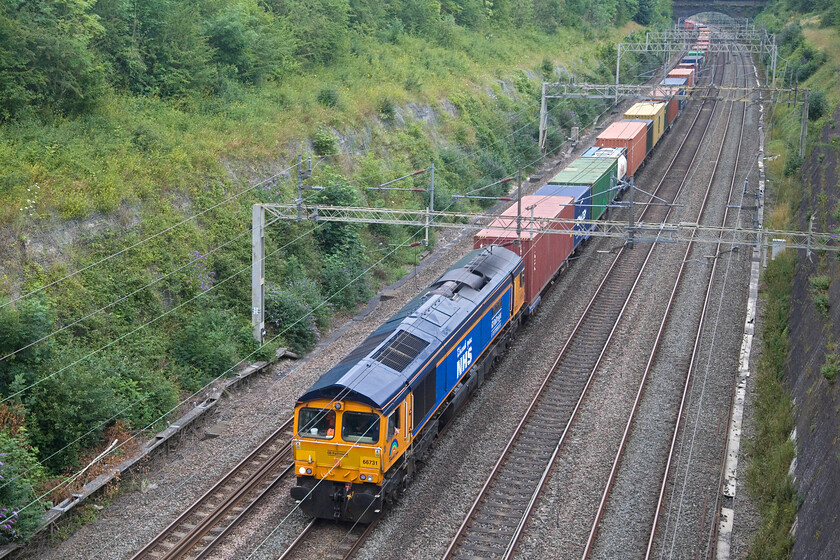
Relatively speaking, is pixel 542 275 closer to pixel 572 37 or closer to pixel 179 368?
pixel 179 368

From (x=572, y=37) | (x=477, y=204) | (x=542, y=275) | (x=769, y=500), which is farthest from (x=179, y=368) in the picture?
(x=572, y=37)

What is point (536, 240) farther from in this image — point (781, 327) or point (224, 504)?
point (224, 504)

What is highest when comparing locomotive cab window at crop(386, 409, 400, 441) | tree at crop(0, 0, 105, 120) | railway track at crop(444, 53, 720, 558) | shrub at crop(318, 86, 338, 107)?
tree at crop(0, 0, 105, 120)

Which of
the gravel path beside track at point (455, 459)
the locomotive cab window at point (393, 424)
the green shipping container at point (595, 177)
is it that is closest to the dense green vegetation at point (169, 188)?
the gravel path beside track at point (455, 459)

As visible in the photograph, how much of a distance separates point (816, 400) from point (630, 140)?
1017 inches

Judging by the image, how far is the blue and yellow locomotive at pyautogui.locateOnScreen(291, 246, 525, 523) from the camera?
1612 cm

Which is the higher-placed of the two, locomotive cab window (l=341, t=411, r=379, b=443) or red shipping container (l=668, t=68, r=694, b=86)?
red shipping container (l=668, t=68, r=694, b=86)

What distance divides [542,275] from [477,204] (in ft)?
46.3

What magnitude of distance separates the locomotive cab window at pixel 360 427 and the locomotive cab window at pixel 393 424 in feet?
1.14

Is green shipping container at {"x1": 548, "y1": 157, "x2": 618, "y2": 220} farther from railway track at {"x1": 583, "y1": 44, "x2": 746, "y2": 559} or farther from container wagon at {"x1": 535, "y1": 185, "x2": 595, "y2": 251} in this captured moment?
railway track at {"x1": 583, "y1": 44, "x2": 746, "y2": 559}

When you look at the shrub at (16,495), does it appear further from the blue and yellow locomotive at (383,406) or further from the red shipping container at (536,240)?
the red shipping container at (536,240)

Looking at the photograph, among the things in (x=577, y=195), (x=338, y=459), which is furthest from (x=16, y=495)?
(x=577, y=195)

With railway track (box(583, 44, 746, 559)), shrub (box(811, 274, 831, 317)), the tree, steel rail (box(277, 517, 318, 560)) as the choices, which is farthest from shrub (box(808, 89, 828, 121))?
steel rail (box(277, 517, 318, 560))

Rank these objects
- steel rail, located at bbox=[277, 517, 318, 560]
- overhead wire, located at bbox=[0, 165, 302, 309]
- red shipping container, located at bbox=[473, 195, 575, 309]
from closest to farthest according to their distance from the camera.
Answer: steel rail, located at bbox=[277, 517, 318, 560]
overhead wire, located at bbox=[0, 165, 302, 309]
red shipping container, located at bbox=[473, 195, 575, 309]
